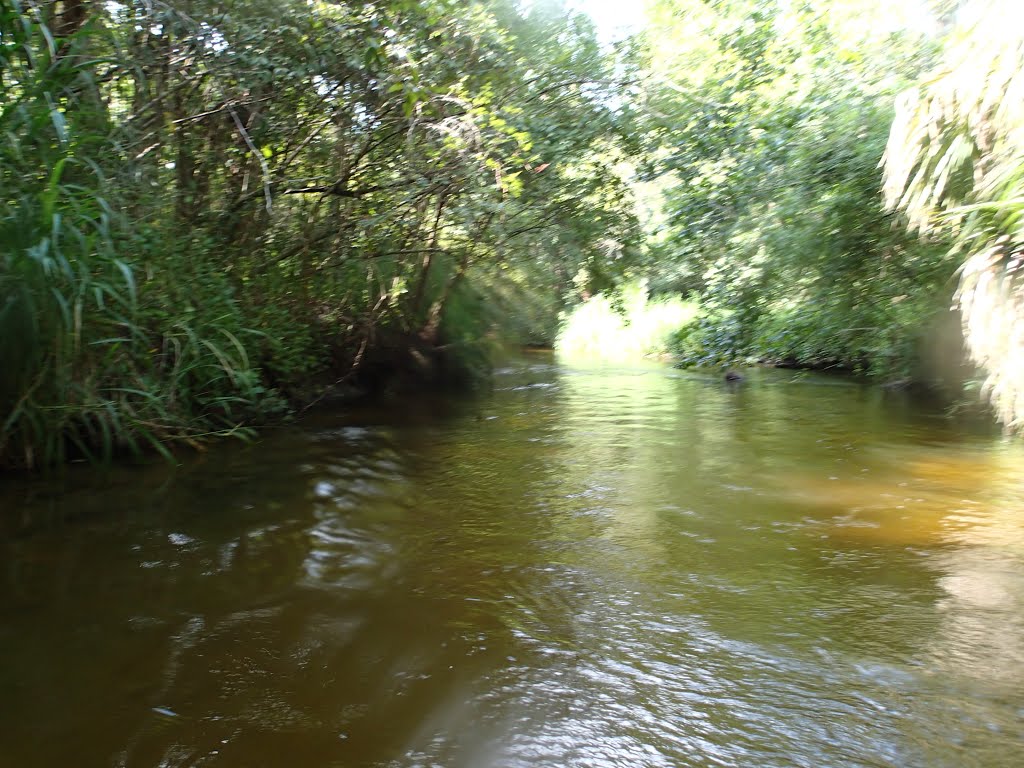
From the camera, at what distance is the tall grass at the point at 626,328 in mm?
17531

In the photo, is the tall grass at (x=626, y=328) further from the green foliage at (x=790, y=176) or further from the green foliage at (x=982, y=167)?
the green foliage at (x=982, y=167)

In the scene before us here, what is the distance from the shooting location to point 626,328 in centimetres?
1936

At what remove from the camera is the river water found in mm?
1917

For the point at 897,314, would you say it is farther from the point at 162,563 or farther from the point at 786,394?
the point at 162,563

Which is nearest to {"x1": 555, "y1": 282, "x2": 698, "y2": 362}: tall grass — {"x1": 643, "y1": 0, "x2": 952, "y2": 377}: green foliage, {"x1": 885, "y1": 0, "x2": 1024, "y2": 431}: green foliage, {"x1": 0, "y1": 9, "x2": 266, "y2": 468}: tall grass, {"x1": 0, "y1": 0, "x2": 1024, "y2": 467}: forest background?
{"x1": 0, "y1": 0, "x2": 1024, "y2": 467}: forest background

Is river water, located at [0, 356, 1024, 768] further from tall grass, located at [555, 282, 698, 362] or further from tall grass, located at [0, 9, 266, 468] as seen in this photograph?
tall grass, located at [555, 282, 698, 362]

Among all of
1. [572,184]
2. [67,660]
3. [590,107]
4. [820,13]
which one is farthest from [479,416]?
[820,13]

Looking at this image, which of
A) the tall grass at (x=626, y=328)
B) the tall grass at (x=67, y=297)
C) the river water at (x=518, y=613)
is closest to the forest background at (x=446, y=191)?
the tall grass at (x=67, y=297)

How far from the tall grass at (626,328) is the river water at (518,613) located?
448 inches

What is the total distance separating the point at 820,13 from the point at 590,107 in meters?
5.01

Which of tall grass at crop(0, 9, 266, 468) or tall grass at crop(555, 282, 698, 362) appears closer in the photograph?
tall grass at crop(0, 9, 266, 468)

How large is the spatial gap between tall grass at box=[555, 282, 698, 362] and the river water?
11380 millimetres

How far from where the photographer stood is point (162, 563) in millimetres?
3193

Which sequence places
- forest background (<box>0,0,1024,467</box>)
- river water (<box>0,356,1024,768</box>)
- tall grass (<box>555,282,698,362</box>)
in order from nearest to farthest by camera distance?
river water (<box>0,356,1024,768</box>)
forest background (<box>0,0,1024,467</box>)
tall grass (<box>555,282,698,362</box>)
